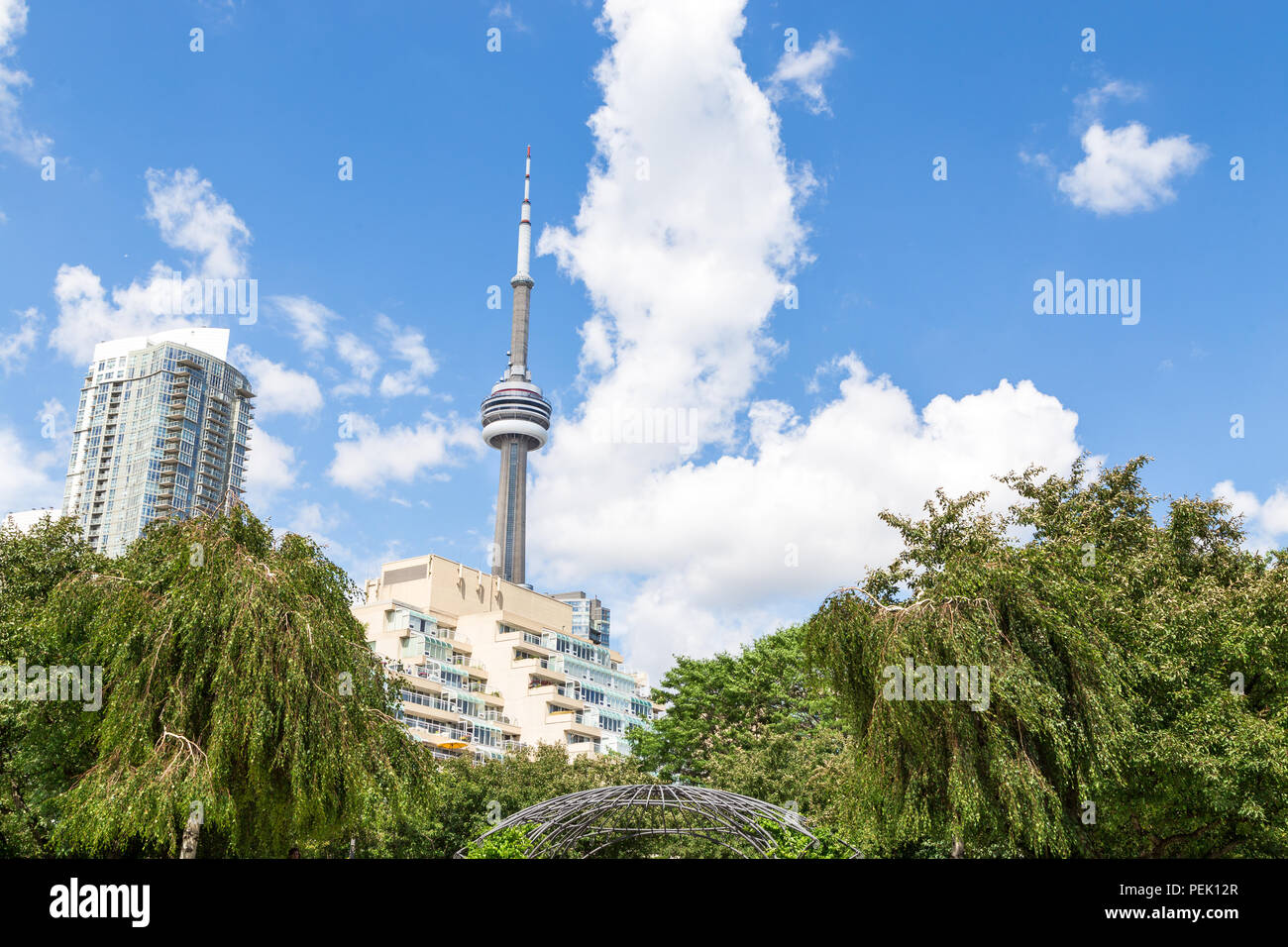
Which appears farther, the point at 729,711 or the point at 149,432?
the point at 149,432

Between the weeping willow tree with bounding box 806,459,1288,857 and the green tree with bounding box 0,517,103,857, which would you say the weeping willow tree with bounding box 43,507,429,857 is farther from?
the weeping willow tree with bounding box 806,459,1288,857

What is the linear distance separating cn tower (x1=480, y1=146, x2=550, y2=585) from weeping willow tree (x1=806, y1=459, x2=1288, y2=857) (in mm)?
114315

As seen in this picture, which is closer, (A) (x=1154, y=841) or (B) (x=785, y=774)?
(A) (x=1154, y=841)

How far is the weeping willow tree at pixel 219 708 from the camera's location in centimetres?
1544

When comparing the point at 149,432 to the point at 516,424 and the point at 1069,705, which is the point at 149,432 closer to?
the point at 516,424

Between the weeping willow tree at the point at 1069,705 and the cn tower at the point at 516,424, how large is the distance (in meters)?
114

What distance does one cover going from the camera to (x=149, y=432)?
137750mm

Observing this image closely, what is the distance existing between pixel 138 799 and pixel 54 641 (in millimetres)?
5053

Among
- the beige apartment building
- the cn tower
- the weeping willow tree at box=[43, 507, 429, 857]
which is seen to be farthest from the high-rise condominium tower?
the weeping willow tree at box=[43, 507, 429, 857]

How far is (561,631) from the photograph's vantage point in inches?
3676

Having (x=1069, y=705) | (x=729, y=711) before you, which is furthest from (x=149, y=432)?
(x=1069, y=705)

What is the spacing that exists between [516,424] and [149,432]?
4616 cm
